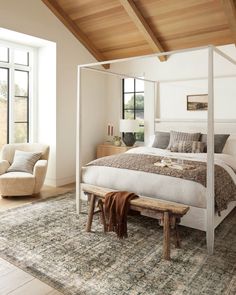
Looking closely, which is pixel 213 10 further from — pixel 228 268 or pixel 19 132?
pixel 19 132

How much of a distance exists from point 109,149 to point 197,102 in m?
1.93

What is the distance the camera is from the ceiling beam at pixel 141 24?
4301 mm

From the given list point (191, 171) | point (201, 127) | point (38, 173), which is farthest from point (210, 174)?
point (38, 173)

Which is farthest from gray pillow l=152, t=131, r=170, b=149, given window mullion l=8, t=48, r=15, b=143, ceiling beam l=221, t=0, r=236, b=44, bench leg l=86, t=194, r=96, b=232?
window mullion l=8, t=48, r=15, b=143

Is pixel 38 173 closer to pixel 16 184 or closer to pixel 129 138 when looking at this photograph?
pixel 16 184

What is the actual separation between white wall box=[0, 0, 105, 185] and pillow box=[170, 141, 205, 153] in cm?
206

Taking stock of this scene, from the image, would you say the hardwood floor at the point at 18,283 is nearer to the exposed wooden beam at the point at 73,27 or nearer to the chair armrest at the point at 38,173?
the chair armrest at the point at 38,173

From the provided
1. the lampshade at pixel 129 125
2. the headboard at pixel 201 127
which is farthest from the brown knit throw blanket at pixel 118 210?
the lampshade at pixel 129 125

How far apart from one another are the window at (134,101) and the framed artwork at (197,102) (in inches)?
40.9

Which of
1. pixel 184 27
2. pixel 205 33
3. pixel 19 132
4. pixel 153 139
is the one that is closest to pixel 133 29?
pixel 184 27

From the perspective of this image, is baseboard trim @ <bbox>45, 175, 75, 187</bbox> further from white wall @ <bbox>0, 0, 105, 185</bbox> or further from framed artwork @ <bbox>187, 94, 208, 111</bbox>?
framed artwork @ <bbox>187, 94, 208, 111</bbox>

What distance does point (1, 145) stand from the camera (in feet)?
16.8

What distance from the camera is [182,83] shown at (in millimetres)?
5254

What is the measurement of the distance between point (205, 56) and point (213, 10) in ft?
3.08
